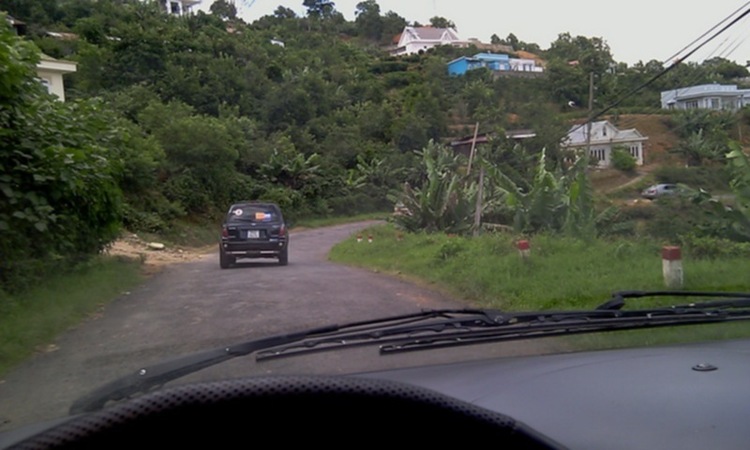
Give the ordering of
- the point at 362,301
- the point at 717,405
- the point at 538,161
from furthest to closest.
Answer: the point at 538,161 < the point at 362,301 < the point at 717,405

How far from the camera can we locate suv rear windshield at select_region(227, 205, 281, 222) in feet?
42.0

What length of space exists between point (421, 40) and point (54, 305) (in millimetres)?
5957

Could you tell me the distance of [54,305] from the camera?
834cm

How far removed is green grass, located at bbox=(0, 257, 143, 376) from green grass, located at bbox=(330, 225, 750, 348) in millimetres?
3614

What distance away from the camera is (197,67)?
2377cm

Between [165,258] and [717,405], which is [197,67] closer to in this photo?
[165,258]

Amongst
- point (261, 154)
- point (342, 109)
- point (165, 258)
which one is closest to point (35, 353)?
point (165, 258)

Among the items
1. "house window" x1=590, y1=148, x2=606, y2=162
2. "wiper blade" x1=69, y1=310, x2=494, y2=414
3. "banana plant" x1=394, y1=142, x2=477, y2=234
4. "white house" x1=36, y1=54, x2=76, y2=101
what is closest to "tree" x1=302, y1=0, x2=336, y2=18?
"banana plant" x1=394, y1=142, x2=477, y2=234

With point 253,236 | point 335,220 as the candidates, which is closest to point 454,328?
point 253,236

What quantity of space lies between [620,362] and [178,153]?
50.3 ft

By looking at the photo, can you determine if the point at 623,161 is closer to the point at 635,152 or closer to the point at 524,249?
the point at 635,152

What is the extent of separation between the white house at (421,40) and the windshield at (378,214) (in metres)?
0.03

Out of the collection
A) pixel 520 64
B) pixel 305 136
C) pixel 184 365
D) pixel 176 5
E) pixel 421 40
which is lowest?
pixel 184 365

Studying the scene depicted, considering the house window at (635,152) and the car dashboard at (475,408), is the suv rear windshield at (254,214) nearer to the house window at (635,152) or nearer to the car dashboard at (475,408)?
the house window at (635,152)
